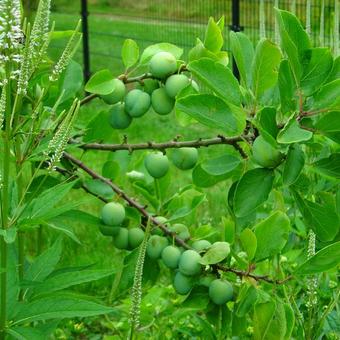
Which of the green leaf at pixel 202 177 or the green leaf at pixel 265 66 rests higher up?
the green leaf at pixel 265 66

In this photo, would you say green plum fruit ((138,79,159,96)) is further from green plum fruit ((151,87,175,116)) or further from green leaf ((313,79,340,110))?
green leaf ((313,79,340,110))

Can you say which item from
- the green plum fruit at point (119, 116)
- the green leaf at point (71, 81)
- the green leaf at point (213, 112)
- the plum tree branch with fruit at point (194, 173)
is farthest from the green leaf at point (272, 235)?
the green leaf at point (71, 81)

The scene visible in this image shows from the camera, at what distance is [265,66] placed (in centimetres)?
147

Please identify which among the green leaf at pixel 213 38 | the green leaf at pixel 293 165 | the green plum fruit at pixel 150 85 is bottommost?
the green leaf at pixel 293 165

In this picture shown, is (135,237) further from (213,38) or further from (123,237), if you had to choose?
(213,38)

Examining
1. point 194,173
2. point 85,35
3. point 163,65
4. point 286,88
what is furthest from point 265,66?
point 85,35

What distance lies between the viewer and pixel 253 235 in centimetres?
156

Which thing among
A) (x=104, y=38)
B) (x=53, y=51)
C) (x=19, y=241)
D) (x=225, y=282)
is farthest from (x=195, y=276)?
(x=104, y=38)

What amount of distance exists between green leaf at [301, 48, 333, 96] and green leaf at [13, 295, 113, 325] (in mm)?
499

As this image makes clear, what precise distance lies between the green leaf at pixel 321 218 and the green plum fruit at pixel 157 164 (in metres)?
0.35

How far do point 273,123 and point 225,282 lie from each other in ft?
1.37

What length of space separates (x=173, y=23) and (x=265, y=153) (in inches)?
310

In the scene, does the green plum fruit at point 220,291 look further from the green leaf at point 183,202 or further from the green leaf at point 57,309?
the green leaf at point 57,309

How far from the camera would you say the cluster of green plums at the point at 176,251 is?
1.70 meters
